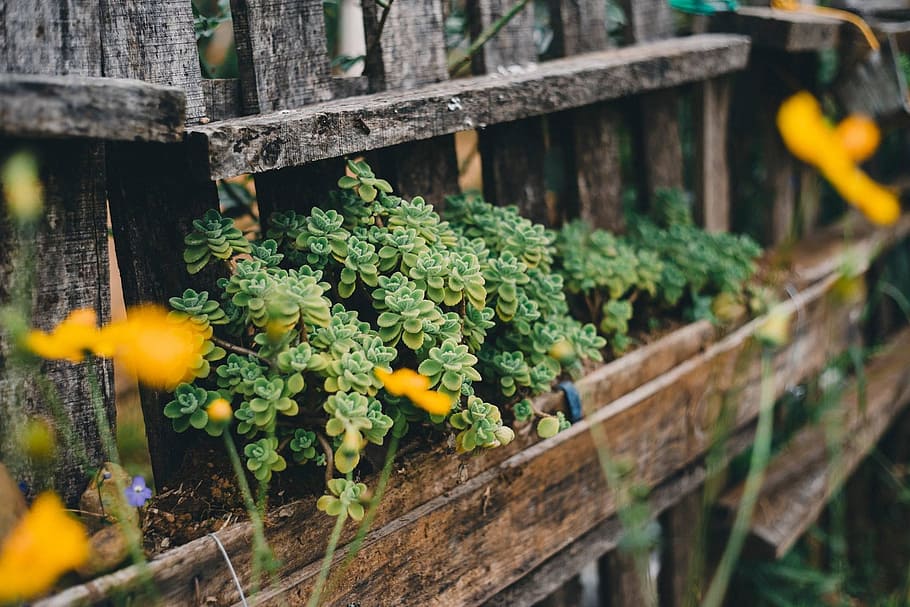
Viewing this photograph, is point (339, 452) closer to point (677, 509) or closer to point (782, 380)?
point (677, 509)

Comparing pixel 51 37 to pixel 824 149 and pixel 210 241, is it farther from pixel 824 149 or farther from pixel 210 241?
pixel 824 149

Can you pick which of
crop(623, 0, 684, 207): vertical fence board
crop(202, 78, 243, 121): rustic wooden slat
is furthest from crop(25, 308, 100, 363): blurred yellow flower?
crop(623, 0, 684, 207): vertical fence board

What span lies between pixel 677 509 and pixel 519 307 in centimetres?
107

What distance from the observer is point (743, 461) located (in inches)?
115

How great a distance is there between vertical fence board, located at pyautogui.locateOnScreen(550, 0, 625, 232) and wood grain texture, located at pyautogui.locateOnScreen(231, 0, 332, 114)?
2.60 ft

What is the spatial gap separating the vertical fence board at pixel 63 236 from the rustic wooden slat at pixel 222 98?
0.24 m

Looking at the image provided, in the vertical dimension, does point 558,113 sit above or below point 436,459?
above

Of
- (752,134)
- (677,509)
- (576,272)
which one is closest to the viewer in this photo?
(576,272)

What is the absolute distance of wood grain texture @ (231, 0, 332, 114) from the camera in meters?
1.46

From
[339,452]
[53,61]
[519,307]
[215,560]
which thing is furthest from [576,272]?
[53,61]

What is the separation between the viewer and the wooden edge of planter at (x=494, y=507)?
1248 mm

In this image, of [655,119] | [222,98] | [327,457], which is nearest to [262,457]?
[327,457]

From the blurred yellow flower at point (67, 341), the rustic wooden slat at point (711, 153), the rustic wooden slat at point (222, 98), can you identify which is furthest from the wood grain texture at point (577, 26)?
the blurred yellow flower at point (67, 341)

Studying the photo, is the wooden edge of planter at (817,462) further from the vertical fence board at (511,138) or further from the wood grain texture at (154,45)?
the wood grain texture at (154,45)
